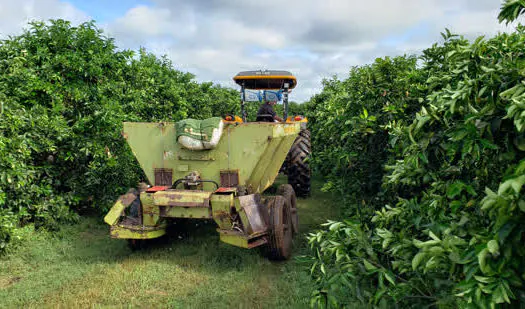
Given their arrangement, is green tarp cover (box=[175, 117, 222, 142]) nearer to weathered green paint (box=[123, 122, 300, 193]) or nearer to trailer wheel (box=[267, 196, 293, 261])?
weathered green paint (box=[123, 122, 300, 193])

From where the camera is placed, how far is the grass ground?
3.51 metres

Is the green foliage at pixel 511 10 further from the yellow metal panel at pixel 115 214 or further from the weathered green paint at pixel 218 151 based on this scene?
the yellow metal panel at pixel 115 214

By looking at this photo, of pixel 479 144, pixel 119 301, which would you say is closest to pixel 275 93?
pixel 119 301

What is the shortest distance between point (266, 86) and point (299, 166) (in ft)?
6.95

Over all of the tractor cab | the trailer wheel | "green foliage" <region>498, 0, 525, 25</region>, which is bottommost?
the trailer wheel

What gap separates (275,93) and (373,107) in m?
4.60

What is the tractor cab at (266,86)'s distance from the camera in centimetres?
748

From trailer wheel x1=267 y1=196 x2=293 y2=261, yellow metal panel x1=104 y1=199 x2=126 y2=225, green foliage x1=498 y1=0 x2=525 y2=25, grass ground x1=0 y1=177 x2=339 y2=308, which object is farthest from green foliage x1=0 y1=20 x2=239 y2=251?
green foliage x1=498 y1=0 x2=525 y2=25

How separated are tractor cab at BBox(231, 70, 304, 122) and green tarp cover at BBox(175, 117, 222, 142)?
273cm

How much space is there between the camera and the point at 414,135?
2.00 meters

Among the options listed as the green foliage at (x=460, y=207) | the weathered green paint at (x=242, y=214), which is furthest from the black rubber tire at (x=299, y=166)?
the green foliage at (x=460, y=207)

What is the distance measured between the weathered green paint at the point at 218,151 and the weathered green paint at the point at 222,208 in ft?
1.89

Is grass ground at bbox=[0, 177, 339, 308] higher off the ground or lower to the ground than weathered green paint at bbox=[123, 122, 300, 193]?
lower

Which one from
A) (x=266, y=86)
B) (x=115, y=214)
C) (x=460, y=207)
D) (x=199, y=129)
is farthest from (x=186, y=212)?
(x=266, y=86)
